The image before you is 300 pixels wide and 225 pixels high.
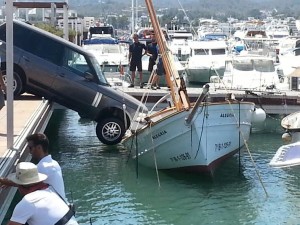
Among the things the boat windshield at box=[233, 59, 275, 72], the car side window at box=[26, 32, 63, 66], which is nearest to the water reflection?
the car side window at box=[26, 32, 63, 66]

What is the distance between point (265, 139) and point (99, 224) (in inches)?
405

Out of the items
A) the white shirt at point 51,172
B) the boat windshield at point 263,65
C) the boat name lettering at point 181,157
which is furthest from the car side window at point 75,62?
the boat windshield at point 263,65

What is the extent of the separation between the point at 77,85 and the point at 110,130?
1.40m

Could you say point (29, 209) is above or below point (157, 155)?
above

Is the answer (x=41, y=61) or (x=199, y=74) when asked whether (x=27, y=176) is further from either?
(x=199, y=74)

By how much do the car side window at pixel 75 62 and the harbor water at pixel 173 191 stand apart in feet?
7.16

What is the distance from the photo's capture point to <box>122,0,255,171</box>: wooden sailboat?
47.4 ft

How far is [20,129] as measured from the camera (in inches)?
550

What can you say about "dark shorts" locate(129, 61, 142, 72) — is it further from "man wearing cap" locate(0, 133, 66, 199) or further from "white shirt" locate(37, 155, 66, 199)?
"white shirt" locate(37, 155, 66, 199)

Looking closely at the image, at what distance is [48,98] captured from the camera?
58.6 ft

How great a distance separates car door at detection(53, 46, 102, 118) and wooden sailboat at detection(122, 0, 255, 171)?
1934 mm

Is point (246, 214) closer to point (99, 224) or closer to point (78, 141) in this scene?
point (99, 224)

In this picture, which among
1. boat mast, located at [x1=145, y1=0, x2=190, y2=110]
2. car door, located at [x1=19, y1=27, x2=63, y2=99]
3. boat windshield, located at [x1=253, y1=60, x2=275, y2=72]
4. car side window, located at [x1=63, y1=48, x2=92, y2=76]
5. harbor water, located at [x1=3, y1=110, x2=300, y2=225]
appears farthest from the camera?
boat windshield, located at [x1=253, y1=60, x2=275, y2=72]

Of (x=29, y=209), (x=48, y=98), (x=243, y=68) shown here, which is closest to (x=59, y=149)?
(x=48, y=98)
